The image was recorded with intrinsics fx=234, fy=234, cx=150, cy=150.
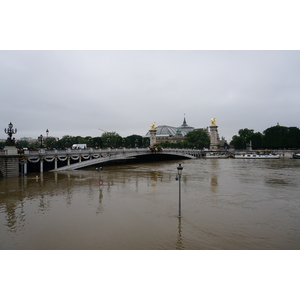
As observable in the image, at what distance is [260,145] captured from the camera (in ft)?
370

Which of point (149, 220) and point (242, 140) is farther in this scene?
point (242, 140)

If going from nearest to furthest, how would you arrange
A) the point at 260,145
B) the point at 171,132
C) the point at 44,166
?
1. the point at 44,166
2. the point at 260,145
3. the point at 171,132

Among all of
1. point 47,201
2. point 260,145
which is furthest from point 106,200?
point 260,145

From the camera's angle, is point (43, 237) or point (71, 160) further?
point (71, 160)

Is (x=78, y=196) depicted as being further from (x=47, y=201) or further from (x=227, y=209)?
(x=227, y=209)

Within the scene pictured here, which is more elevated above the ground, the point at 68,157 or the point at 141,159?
the point at 68,157

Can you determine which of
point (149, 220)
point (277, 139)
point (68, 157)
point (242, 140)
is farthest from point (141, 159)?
point (242, 140)

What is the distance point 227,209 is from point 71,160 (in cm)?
3066

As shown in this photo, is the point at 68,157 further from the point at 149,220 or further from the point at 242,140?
the point at 242,140

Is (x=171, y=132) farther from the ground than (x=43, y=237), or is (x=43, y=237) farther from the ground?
(x=171, y=132)

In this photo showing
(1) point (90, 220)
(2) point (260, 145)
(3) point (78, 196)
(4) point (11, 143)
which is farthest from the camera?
(2) point (260, 145)

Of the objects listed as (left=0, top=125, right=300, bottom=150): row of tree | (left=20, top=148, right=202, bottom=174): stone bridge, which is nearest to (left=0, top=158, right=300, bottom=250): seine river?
(left=20, top=148, right=202, bottom=174): stone bridge

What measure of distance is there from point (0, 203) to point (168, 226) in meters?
12.0

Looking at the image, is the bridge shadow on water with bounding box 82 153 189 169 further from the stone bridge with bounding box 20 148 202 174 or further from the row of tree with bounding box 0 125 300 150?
the row of tree with bounding box 0 125 300 150
